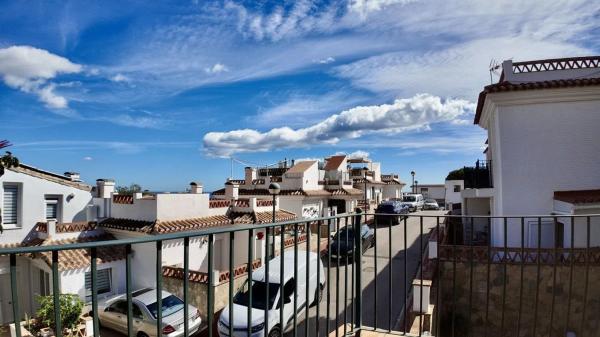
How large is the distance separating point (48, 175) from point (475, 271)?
1475cm

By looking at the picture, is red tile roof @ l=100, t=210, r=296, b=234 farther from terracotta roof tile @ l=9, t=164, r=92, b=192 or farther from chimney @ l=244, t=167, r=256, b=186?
chimney @ l=244, t=167, r=256, b=186

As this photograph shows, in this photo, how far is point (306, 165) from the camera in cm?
2816

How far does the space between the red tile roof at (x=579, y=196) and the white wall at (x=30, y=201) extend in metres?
16.6

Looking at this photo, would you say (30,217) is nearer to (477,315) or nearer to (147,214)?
(147,214)

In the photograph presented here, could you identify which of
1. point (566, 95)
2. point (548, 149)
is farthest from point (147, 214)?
point (566, 95)

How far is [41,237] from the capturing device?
1200 cm

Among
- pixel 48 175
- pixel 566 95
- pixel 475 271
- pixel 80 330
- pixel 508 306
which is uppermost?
pixel 566 95

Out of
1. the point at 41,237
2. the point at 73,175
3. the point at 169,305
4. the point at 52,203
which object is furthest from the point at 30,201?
the point at 169,305

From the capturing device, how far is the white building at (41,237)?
1060cm

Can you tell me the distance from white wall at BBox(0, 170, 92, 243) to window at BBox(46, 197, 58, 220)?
159 mm

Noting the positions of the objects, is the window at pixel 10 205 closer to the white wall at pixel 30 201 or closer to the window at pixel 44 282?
the white wall at pixel 30 201

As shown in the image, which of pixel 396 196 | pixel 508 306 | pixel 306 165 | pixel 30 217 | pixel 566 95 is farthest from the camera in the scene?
pixel 396 196

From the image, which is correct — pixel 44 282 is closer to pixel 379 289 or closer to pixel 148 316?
pixel 148 316

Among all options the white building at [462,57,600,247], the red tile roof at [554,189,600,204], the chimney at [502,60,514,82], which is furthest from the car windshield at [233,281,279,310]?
the chimney at [502,60,514,82]
